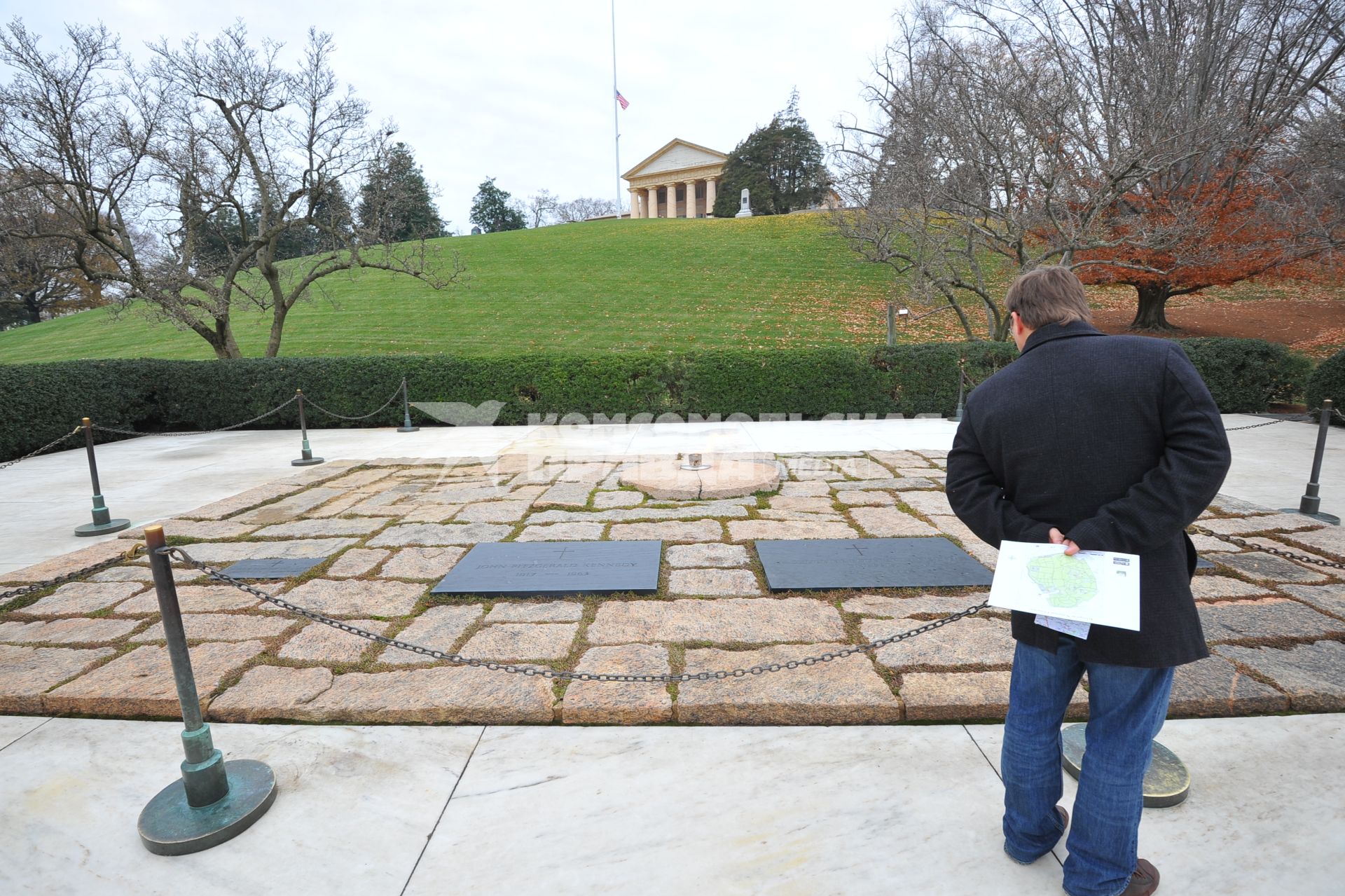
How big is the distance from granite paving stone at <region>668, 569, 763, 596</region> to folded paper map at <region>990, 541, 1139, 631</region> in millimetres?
2404

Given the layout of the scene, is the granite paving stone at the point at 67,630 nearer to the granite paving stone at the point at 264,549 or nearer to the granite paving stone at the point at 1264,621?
the granite paving stone at the point at 264,549

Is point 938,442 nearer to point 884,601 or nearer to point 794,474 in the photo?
point 794,474

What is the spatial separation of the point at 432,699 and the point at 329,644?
992mm

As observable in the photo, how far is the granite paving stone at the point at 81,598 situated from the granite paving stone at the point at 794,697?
12.5ft

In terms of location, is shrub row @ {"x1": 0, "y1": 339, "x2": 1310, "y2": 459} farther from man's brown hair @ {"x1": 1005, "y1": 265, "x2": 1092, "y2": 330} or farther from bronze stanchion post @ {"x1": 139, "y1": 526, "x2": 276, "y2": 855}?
man's brown hair @ {"x1": 1005, "y1": 265, "x2": 1092, "y2": 330}

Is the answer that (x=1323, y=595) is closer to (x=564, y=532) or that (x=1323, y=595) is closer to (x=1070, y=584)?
(x=1070, y=584)

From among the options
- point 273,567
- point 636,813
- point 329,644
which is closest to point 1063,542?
point 636,813

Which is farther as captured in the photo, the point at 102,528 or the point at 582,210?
the point at 582,210

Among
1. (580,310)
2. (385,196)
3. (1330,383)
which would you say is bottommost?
(1330,383)

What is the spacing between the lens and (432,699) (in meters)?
3.04

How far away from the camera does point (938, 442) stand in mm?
9469

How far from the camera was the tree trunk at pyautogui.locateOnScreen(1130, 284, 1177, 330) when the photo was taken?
19.3 m

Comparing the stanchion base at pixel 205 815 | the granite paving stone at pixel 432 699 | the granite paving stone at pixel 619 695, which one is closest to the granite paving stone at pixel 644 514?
the granite paving stone at pixel 619 695

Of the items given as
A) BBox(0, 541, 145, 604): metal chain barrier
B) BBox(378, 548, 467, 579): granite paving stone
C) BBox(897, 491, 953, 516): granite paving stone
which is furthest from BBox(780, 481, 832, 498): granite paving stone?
BBox(0, 541, 145, 604): metal chain barrier
